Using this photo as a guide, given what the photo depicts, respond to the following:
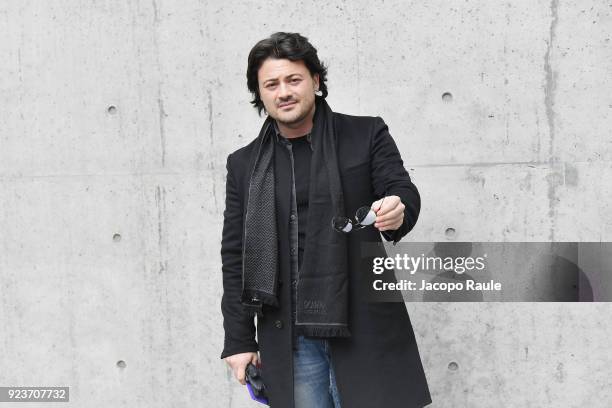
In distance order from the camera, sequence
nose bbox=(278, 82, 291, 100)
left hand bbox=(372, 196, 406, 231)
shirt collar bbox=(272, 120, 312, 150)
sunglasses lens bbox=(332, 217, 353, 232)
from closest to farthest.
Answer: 1. left hand bbox=(372, 196, 406, 231)
2. sunglasses lens bbox=(332, 217, 353, 232)
3. nose bbox=(278, 82, 291, 100)
4. shirt collar bbox=(272, 120, 312, 150)

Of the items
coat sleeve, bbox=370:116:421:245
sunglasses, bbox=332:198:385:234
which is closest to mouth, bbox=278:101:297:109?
coat sleeve, bbox=370:116:421:245

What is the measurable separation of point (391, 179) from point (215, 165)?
5.28ft

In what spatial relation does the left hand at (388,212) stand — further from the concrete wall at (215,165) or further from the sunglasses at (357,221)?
the concrete wall at (215,165)

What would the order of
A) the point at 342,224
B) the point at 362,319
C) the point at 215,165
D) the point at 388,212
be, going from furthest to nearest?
the point at 215,165 → the point at 362,319 → the point at 342,224 → the point at 388,212

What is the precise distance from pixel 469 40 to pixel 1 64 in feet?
7.33

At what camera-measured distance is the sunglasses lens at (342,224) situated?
191 cm

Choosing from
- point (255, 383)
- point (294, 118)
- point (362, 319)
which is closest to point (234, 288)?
point (255, 383)

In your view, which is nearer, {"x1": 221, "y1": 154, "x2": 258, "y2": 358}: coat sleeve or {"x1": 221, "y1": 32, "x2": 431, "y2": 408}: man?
{"x1": 221, "y1": 32, "x2": 431, "y2": 408}: man

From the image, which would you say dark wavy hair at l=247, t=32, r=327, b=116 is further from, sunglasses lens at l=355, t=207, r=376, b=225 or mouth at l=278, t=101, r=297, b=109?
sunglasses lens at l=355, t=207, r=376, b=225

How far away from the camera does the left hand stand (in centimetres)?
180

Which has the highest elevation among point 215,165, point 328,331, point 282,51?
point 282,51

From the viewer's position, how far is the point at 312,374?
2092mm

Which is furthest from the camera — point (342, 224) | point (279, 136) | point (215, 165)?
point (215, 165)

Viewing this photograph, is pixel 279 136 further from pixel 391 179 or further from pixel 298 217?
pixel 391 179
